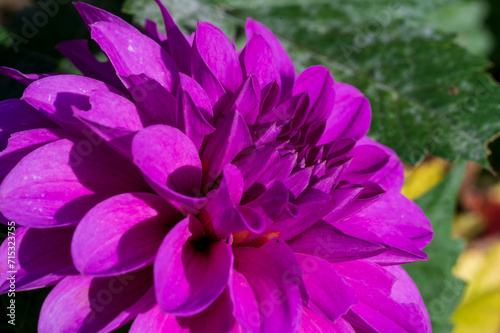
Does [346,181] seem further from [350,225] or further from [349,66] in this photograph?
[349,66]

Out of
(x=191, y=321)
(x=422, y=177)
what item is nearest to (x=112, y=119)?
(x=191, y=321)

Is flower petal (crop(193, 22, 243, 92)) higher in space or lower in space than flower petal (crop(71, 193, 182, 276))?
higher

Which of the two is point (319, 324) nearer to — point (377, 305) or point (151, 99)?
point (377, 305)

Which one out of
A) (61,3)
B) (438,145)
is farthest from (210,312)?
(61,3)

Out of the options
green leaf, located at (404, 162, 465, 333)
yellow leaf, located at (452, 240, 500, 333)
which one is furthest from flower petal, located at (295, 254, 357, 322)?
yellow leaf, located at (452, 240, 500, 333)

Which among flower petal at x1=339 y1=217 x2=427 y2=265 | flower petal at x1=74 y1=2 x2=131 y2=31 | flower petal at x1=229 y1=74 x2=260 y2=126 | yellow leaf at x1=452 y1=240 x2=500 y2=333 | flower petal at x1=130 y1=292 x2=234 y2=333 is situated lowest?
yellow leaf at x1=452 y1=240 x2=500 y2=333

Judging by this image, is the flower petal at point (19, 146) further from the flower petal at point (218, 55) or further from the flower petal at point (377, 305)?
the flower petal at point (377, 305)

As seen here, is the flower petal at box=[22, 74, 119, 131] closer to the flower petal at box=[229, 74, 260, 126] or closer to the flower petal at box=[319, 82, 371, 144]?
the flower petal at box=[229, 74, 260, 126]
